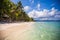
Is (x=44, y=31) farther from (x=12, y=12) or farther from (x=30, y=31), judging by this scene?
(x=12, y=12)

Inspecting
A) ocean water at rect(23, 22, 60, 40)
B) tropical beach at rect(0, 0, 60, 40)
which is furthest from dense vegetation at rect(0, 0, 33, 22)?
ocean water at rect(23, 22, 60, 40)

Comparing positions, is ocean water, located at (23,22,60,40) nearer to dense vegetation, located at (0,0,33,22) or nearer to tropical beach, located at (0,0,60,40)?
tropical beach, located at (0,0,60,40)

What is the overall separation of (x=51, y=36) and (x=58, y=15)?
349mm

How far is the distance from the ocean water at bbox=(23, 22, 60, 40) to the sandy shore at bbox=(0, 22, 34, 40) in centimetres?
7

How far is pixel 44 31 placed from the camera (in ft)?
6.57

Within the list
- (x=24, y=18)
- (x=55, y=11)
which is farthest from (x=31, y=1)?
(x=55, y=11)

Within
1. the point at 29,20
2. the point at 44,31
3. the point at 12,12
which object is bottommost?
the point at 44,31

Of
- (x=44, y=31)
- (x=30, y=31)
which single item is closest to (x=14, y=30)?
(x=30, y=31)

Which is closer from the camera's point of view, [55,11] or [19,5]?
[19,5]

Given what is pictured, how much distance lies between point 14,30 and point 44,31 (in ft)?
1.50

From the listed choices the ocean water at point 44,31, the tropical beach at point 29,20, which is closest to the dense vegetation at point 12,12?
the tropical beach at point 29,20

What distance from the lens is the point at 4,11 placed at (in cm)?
192

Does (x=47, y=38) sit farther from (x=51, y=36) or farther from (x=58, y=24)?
(x=58, y=24)

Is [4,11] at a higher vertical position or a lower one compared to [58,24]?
higher
